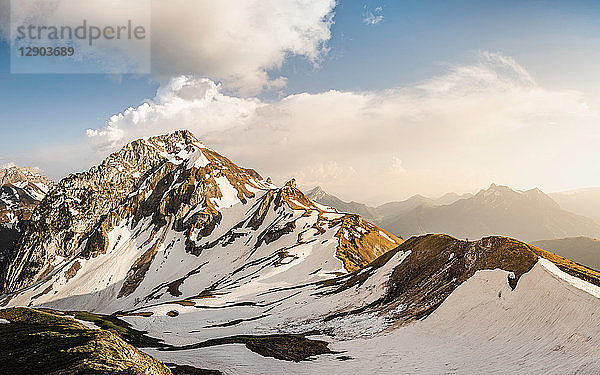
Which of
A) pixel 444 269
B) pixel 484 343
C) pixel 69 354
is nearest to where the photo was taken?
pixel 69 354

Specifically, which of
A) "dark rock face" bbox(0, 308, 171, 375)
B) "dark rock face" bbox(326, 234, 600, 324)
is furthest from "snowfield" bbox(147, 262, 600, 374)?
"dark rock face" bbox(0, 308, 171, 375)

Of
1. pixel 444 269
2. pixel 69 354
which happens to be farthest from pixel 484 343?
pixel 69 354

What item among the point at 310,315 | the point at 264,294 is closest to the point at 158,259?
the point at 264,294

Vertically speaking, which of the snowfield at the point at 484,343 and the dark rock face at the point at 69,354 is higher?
the dark rock face at the point at 69,354

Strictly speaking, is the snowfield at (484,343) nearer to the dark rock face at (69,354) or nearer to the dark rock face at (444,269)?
the dark rock face at (444,269)

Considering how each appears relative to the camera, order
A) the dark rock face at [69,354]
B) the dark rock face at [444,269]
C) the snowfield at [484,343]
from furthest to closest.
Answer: the dark rock face at [444,269] → the snowfield at [484,343] → the dark rock face at [69,354]

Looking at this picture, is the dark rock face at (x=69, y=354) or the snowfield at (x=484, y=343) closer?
the dark rock face at (x=69, y=354)

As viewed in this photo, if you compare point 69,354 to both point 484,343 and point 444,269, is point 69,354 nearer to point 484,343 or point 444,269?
point 484,343

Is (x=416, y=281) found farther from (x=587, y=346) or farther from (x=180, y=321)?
(x=180, y=321)

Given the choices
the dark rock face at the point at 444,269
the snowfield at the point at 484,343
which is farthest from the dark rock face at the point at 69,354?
the dark rock face at the point at 444,269

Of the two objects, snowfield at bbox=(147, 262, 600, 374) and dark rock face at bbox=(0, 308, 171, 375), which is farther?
snowfield at bbox=(147, 262, 600, 374)

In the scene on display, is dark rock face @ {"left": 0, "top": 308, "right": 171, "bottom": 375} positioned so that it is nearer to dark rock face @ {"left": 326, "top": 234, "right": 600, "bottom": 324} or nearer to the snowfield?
the snowfield

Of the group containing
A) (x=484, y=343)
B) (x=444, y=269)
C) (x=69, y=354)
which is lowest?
(x=484, y=343)

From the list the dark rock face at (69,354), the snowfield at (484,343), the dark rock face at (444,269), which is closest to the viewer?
the dark rock face at (69,354)
